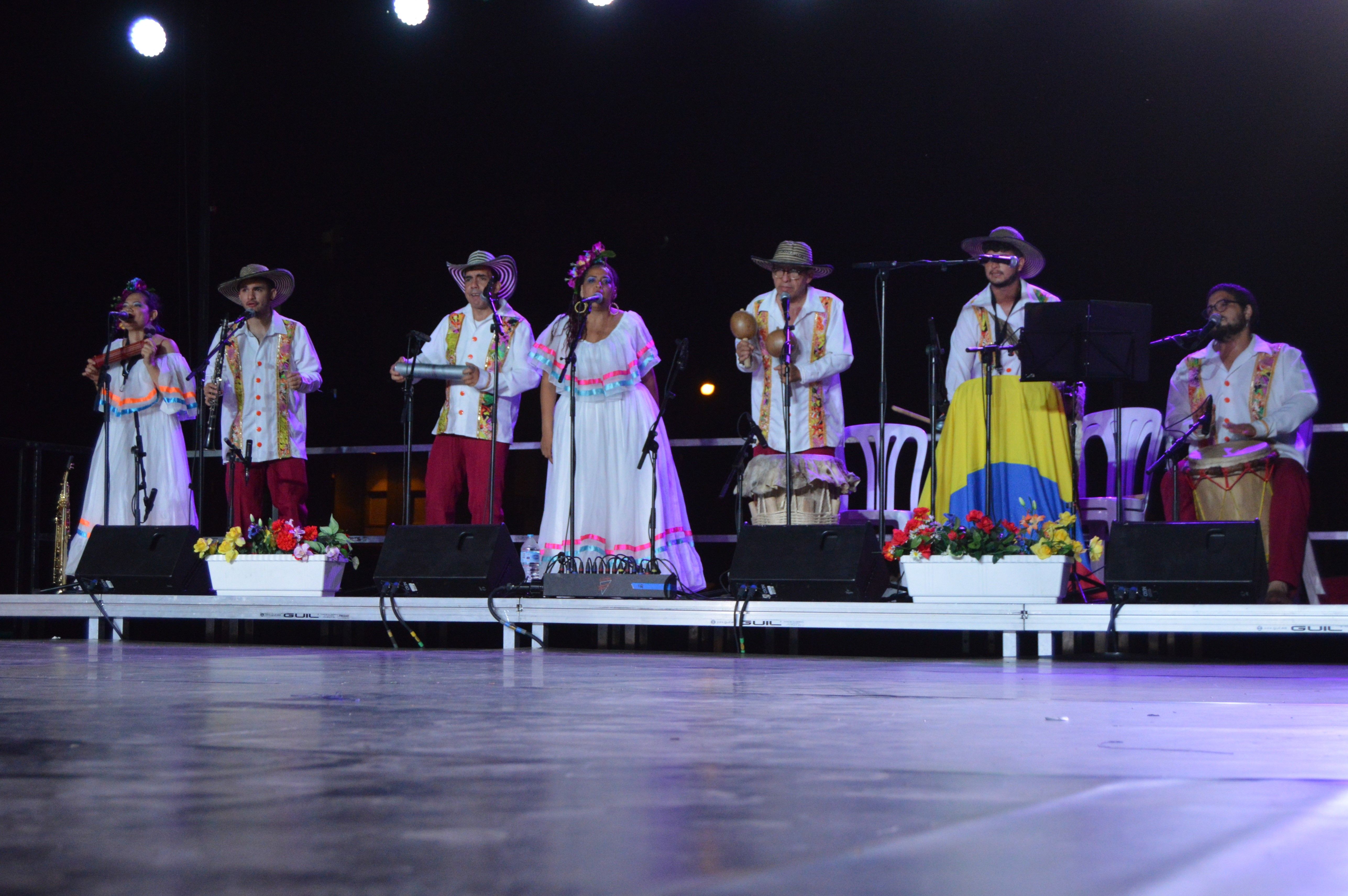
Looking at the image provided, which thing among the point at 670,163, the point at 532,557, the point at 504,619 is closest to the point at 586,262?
the point at 532,557

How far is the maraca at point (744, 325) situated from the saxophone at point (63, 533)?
3.43m

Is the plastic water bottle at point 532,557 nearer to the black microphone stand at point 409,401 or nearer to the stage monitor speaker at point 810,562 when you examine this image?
the black microphone stand at point 409,401

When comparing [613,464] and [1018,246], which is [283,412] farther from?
[1018,246]

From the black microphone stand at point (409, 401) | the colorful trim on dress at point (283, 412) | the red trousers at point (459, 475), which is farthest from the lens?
the colorful trim on dress at point (283, 412)

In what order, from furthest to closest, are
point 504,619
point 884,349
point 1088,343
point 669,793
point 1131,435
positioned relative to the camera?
point 1131,435 < point 504,619 < point 1088,343 < point 884,349 < point 669,793

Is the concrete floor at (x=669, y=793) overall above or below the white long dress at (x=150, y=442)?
below

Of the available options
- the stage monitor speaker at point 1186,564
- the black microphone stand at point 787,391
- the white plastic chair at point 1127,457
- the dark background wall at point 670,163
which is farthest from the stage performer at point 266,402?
the stage monitor speaker at point 1186,564

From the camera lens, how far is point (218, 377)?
5.84 m

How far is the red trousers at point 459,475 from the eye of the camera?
5559 millimetres

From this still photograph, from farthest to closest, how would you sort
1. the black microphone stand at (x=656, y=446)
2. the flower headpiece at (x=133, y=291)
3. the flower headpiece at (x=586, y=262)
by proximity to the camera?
1. the flower headpiece at (x=133, y=291)
2. the flower headpiece at (x=586, y=262)
3. the black microphone stand at (x=656, y=446)

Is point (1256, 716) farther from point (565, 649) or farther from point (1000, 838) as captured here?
point (565, 649)

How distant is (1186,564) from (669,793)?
3.36 metres

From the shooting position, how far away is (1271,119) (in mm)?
6047

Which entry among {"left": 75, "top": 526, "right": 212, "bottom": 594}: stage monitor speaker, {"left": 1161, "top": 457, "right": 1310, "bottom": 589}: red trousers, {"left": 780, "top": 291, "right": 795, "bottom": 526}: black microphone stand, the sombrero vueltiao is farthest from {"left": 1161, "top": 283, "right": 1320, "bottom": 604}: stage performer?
{"left": 75, "top": 526, "right": 212, "bottom": 594}: stage monitor speaker
